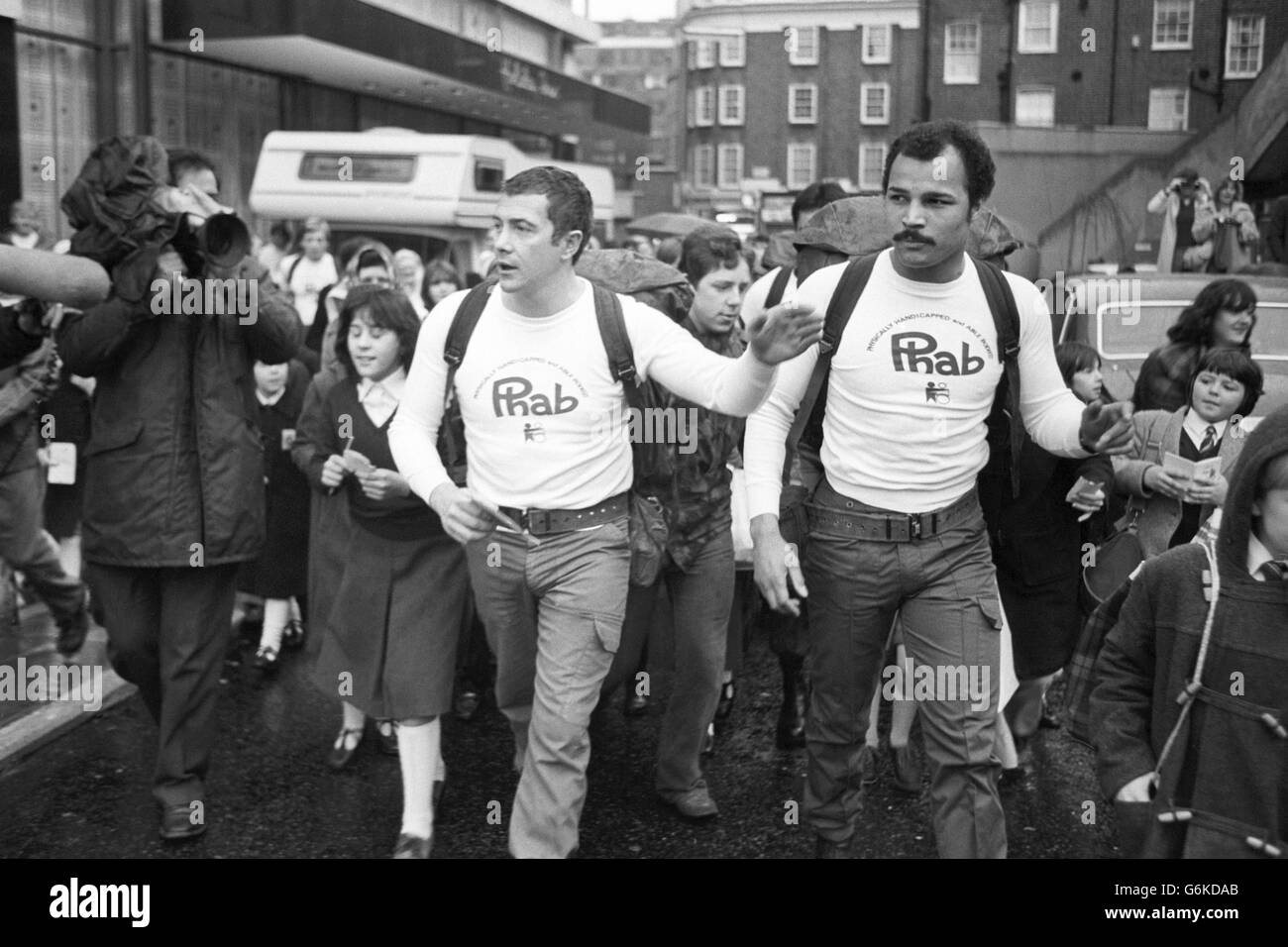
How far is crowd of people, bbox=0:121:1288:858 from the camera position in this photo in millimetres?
3158

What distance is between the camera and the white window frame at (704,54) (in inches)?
1734

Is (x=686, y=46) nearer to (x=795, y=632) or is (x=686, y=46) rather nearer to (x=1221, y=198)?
(x=1221, y=198)

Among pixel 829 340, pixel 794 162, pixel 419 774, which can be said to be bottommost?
pixel 419 774

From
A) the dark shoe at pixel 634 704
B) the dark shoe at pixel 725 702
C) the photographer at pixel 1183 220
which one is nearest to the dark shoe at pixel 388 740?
the dark shoe at pixel 634 704

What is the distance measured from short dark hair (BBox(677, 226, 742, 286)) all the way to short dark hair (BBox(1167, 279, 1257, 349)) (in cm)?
234

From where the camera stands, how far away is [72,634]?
6371 mm

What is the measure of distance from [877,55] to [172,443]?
1564 inches

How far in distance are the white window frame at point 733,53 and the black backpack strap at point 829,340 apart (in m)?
39.5

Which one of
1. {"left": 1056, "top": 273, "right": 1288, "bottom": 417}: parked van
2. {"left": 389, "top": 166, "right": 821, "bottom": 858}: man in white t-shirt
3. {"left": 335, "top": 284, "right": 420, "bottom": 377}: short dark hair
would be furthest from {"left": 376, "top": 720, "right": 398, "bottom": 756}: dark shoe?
{"left": 1056, "top": 273, "right": 1288, "bottom": 417}: parked van

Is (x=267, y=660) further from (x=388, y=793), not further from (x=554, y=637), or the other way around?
(x=554, y=637)

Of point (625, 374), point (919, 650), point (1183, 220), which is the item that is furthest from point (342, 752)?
point (1183, 220)
